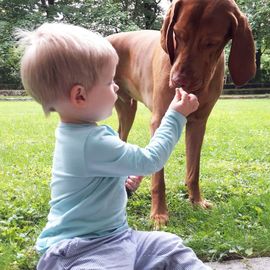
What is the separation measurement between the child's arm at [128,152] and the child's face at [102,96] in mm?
70

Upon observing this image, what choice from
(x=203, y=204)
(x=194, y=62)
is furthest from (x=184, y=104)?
(x=203, y=204)

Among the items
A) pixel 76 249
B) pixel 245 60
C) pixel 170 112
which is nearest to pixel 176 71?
pixel 245 60

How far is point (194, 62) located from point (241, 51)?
41 centimetres

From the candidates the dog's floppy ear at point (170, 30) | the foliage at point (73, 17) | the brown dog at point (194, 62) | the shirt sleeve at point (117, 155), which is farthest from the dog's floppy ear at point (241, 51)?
the foliage at point (73, 17)

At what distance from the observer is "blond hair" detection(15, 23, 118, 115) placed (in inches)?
76.5

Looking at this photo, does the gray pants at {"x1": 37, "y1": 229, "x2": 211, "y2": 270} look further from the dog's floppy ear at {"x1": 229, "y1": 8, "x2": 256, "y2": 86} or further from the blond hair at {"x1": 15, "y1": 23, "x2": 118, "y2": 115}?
the dog's floppy ear at {"x1": 229, "y1": 8, "x2": 256, "y2": 86}

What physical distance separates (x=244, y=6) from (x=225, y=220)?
73.8ft

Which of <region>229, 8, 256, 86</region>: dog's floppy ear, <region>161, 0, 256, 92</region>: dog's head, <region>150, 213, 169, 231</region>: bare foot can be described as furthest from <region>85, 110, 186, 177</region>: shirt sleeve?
<region>229, 8, 256, 86</region>: dog's floppy ear

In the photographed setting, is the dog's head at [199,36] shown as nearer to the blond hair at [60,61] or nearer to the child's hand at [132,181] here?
the child's hand at [132,181]

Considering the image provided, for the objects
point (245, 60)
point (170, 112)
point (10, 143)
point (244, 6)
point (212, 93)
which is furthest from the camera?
point (244, 6)

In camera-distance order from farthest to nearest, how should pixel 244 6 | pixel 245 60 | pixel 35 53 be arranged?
pixel 244 6, pixel 245 60, pixel 35 53

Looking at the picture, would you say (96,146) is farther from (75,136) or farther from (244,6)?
(244,6)

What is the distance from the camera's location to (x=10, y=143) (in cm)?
676

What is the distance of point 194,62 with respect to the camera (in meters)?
3.04
